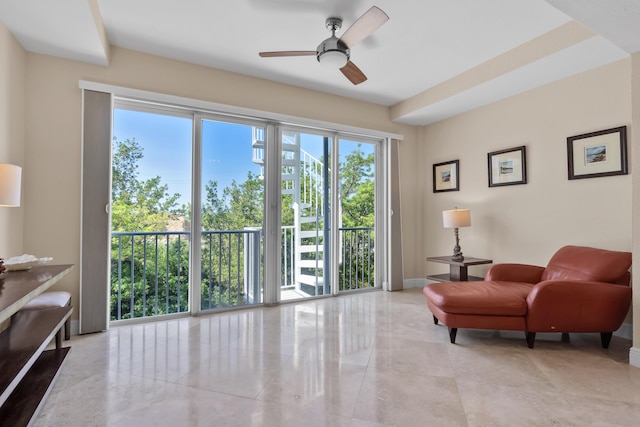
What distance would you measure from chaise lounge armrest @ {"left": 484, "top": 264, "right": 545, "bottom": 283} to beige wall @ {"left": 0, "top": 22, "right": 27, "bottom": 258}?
4270 millimetres

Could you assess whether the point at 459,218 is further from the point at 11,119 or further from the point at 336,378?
the point at 11,119

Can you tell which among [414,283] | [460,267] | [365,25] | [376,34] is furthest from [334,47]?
[414,283]

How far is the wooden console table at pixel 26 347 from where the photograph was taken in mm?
1395

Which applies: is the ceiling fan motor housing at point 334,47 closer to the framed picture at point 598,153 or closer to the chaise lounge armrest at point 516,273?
the framed picture at point 598,153

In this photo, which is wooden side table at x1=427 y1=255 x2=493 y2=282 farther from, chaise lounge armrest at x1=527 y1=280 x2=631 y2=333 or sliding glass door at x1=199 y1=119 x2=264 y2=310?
sliding glass door at x1=199 y1=119 x2=264 y2=310

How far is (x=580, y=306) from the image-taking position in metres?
2.43

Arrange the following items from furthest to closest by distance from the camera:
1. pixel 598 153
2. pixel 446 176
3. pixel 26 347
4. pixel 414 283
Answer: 1. pixel 414 283
2. pixel 446 176
3. pixel 598 153
4. pixel 26 347

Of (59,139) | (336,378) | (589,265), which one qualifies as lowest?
(336,378)

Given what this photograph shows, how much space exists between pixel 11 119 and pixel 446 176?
471 centimetres

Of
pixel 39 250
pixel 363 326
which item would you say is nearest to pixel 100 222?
pixel 39 250

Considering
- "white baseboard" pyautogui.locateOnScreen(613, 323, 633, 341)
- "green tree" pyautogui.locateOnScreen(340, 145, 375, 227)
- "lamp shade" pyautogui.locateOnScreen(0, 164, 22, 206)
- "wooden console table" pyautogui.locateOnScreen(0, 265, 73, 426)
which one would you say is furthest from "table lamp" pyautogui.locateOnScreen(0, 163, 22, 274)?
"white baseboard" pyautogui.locateOnScreen(613, 323, 633, 341)

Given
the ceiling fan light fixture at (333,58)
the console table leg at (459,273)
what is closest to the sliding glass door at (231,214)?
the ceiling fan light fixture at (333,58)

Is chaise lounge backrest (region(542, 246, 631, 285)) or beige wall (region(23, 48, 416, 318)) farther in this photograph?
beige wall (region(23, 48, 416, 318))

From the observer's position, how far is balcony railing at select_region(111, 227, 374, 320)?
3.29 metres
